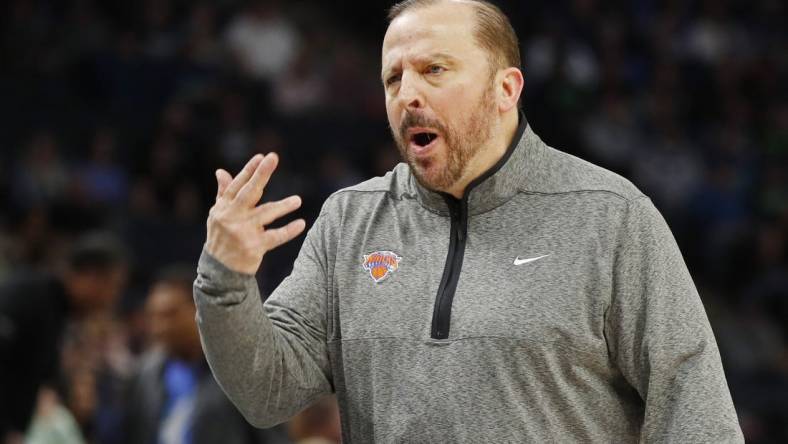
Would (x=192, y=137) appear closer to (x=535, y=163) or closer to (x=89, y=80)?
(x=89, y=80)

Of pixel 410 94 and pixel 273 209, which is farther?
pixel 410 94

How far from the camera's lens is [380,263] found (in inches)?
107

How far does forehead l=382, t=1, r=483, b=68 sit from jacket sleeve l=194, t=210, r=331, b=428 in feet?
1.52

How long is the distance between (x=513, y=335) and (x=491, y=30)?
0.68 meters

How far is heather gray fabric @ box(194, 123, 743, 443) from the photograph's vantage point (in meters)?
2.50

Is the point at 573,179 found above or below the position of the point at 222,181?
below

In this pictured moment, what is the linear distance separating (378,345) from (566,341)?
0.40 metres

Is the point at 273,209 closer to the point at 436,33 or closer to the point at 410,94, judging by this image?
the point at 410,94

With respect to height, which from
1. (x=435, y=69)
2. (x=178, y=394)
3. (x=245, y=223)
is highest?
(x=435, y=69)

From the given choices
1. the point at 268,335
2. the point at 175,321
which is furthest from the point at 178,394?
the point at 268,335

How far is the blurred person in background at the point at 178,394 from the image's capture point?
4.57m

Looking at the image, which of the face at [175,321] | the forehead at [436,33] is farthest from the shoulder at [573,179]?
the face at [175,321]

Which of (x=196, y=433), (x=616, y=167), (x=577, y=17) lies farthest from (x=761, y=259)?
(x=196, y=433)

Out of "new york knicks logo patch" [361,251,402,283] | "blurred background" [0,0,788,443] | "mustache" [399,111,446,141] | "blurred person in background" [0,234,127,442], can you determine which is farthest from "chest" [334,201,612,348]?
"blurred person in background" [0,234,127,442]
